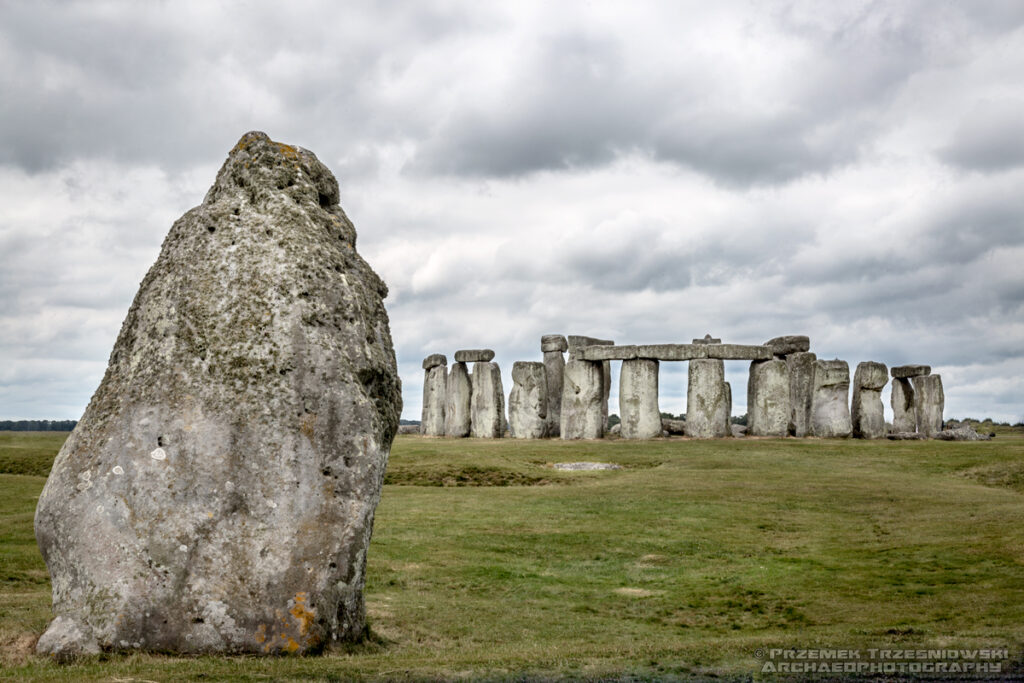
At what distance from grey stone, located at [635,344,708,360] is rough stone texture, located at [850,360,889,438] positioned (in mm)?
6442

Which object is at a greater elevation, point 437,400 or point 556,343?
point 556,343

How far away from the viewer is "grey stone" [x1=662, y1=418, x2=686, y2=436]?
37.6 meters

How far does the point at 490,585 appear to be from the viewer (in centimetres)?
1277

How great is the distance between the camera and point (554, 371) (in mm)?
40250

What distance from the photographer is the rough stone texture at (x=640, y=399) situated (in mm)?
35875

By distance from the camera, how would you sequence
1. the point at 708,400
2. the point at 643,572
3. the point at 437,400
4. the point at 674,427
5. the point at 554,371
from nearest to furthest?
the point at 643,572 < the point at 708,400 < the point at 674,427 < the point at 554,371 < the point at 437,400

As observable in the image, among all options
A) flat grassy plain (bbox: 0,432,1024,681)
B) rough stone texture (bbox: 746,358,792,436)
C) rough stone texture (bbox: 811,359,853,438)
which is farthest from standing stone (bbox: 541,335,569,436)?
flat grassy plain (bbox: 0,432,1024,681)

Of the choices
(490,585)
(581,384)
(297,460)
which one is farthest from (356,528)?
(581,384)

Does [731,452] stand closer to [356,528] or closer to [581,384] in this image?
[581,384]

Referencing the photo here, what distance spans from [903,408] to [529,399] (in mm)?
14987

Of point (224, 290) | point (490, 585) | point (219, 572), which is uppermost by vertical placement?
point (224, 290)

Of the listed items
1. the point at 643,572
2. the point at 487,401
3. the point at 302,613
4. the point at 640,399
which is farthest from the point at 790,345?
the point at 302,613

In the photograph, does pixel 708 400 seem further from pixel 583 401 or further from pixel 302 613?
pixel 302 613

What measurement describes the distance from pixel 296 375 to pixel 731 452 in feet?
77.2
